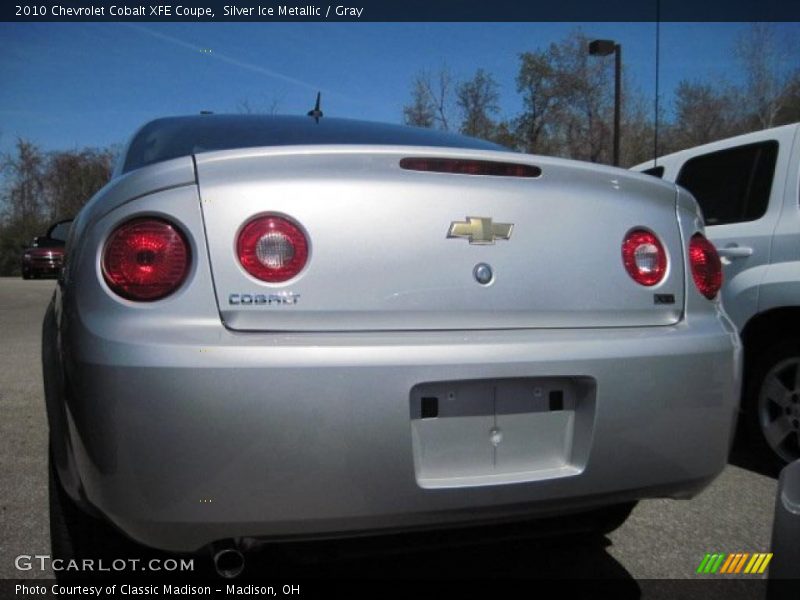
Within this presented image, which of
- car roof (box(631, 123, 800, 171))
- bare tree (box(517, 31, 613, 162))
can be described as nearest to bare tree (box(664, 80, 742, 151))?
bare tree (box(517, 31, 613, 162))

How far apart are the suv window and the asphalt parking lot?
1.39 meters

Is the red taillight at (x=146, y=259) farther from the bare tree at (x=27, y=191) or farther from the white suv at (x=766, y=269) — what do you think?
the bare tree at (x=27, y=191)

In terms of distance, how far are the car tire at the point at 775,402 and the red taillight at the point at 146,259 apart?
3.02m

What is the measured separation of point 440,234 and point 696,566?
1610mm

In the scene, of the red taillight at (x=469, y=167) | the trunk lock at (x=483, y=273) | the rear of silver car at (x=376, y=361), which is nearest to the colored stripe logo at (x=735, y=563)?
the rear of silver car at (x=376, y=361)

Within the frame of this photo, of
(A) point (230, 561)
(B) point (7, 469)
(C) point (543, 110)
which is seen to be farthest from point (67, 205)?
(A) point (230, 561)

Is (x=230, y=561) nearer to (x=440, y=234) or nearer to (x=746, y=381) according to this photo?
(x=440, y=234)

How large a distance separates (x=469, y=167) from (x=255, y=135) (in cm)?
89

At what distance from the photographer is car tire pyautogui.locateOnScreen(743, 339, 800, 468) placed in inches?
134

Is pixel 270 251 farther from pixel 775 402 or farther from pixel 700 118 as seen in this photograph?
pixel 700 118

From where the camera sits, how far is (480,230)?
1778 mm

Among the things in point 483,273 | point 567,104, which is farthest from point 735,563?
point 567,104

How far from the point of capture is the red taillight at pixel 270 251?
1633 millimetres

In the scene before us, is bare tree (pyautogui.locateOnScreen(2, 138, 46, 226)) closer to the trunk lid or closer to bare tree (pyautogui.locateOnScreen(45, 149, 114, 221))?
bare tree (pyautogui.locateOnScreen(45, 149, 114, 221))
